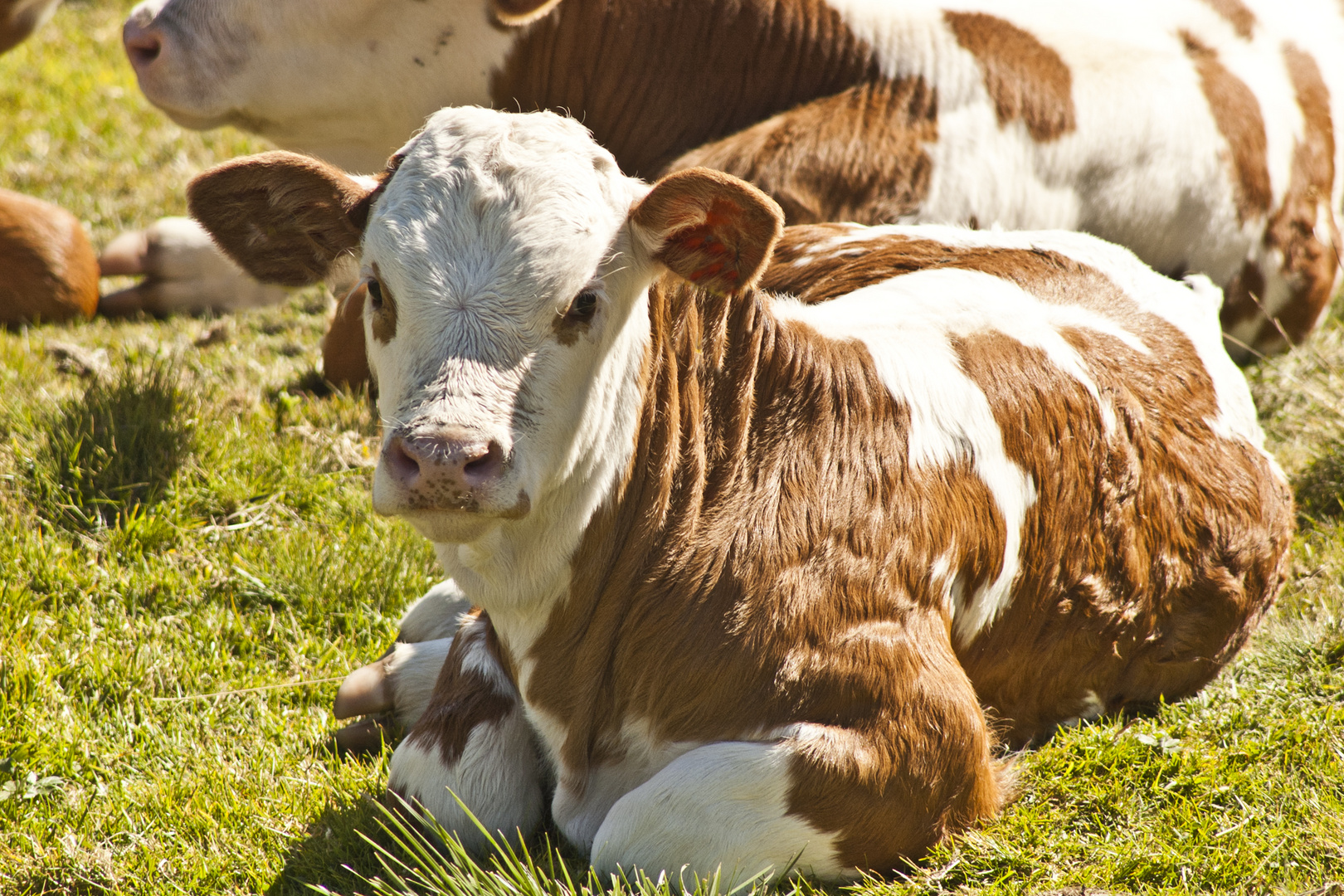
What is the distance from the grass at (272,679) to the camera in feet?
11.3

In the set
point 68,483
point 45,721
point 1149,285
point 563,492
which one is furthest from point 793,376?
point 68,483

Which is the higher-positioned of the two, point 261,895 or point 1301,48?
point 1301,48

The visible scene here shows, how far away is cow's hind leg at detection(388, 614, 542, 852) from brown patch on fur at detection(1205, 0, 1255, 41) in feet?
15.7

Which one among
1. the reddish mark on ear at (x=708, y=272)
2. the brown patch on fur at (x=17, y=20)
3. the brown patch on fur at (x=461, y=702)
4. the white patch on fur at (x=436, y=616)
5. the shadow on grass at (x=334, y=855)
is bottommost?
the shadow on grass at (x=334, y=855)

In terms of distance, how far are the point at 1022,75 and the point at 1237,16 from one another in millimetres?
1431

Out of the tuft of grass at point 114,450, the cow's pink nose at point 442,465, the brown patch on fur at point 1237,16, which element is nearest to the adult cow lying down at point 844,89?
the brown patch on fur at point 1237,16

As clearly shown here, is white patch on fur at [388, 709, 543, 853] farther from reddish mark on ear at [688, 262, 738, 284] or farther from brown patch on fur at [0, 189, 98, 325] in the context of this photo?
brown patch on fur at [0, 189, 98, 325]

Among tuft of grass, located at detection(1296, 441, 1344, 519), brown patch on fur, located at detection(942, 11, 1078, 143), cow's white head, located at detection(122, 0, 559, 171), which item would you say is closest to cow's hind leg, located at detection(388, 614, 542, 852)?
cow's white head, located at detection(122, 0, 559, 171)

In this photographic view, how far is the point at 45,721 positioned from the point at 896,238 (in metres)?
3.12

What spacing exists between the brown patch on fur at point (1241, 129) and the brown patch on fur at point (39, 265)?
17.5 feet

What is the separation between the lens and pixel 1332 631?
4.30 metres

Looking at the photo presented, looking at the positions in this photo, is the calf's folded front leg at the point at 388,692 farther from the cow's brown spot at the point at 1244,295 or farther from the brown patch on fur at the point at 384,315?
the cow's brown spot at the point at 1244,295

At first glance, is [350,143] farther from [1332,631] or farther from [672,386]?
[1332,631]

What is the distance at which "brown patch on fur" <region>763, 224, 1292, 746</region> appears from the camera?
3783 millimetres
